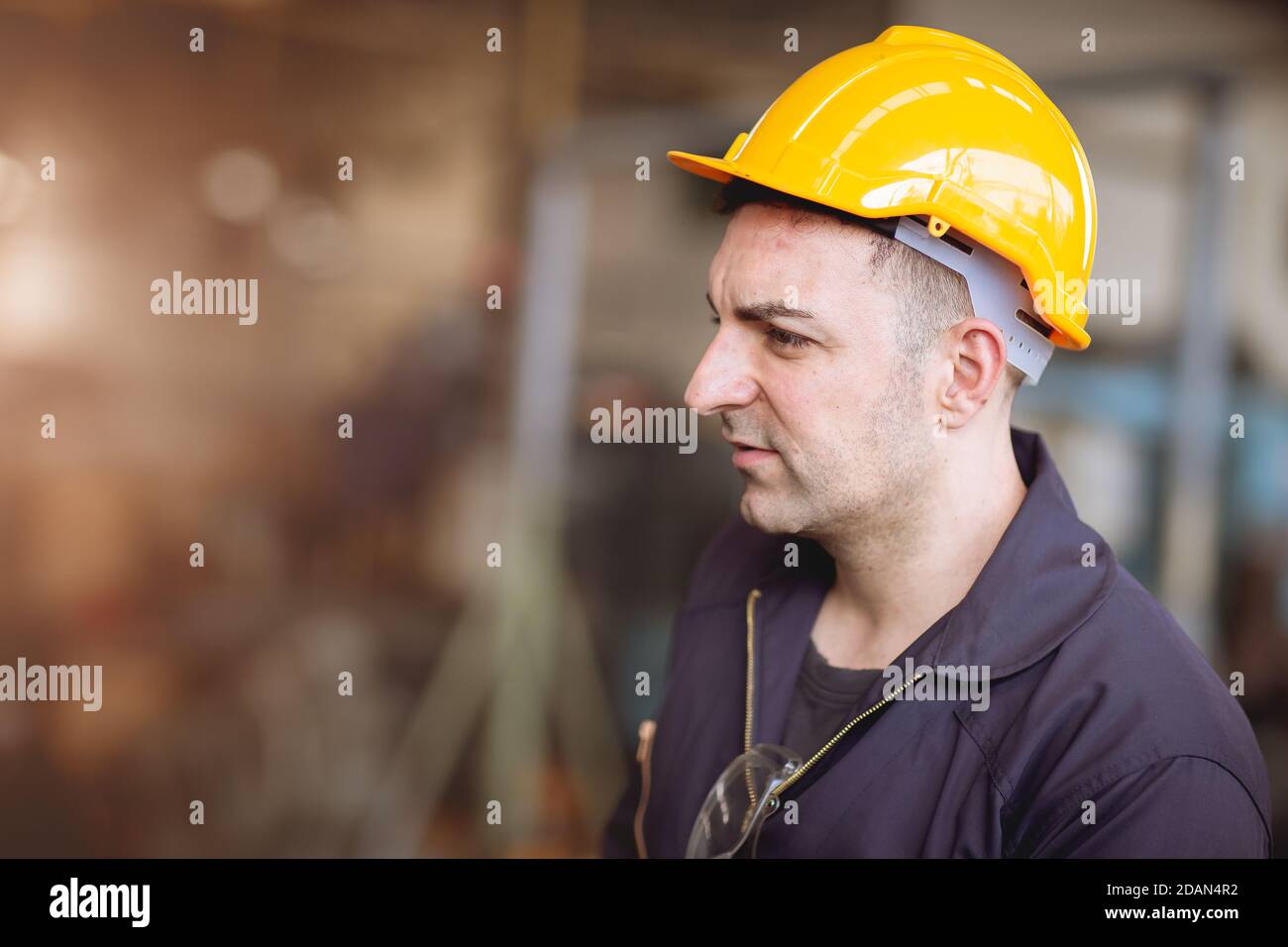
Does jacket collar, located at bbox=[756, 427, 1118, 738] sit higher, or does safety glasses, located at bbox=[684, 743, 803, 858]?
jacket collar, located at bbox=[756, 427, 1118, 738]

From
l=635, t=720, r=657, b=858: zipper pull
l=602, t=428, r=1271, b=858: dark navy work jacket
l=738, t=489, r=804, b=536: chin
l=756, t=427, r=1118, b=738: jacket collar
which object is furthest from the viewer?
l=635, t=720, r=657, b=858: zipper pull

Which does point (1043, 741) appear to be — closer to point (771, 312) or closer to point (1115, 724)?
point (1115, 724)

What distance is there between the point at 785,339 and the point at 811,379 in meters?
0.08

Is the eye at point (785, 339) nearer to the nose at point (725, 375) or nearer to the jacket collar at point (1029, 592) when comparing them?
the nose at point (725, 375)

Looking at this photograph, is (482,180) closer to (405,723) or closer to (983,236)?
(405,723)

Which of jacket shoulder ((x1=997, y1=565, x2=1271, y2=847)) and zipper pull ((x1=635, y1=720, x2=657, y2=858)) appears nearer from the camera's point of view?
jacket shoulder ((x1=997, y1=565, x2=1271, y2=847))

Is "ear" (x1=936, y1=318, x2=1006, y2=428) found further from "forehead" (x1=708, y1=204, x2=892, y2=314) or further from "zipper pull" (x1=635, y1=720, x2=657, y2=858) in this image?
"zipper pull" (x1=635, y1=720, x2=657, y2=858)

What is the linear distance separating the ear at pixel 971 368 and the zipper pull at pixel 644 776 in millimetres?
810

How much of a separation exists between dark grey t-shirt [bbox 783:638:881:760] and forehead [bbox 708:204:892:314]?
0.60 meters

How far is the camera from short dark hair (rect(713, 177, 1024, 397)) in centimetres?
174

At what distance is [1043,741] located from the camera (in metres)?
1.53

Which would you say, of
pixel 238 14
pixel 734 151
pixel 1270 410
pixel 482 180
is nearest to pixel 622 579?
pixel 482 180

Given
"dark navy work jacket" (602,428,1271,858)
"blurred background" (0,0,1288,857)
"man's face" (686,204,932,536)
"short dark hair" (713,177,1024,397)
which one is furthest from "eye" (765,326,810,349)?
"blurred background" (0,0,1288,857)
